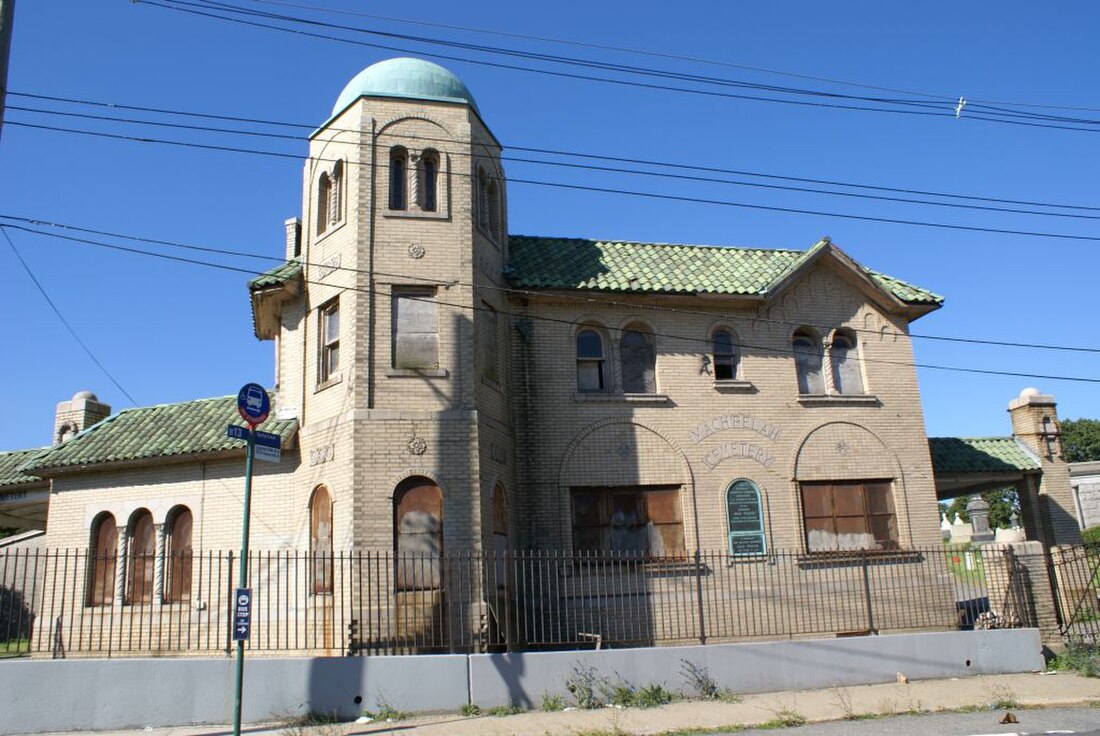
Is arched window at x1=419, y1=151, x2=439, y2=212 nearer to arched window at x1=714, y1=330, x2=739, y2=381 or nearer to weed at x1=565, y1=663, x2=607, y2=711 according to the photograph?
arched window at x1=714, y1=330, x2=739, y2=381

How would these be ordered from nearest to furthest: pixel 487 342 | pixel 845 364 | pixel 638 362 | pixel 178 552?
pixel 487 342
pixel 178 552
pixel 638 362
pixel 845 364

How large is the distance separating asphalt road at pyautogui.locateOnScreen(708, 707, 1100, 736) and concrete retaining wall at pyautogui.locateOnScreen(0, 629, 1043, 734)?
5.67ft

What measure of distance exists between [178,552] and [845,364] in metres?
14.1

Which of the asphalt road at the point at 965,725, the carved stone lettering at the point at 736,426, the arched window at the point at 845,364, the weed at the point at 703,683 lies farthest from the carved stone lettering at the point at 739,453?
the asphalt road at the point at 965,725

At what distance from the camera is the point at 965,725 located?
11.1 metres

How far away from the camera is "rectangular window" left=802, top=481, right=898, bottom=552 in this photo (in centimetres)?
1806

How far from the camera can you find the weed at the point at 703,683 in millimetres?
12680

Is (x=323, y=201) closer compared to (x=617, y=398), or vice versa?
(x=323, y=201)

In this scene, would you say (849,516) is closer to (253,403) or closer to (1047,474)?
(1047,474)

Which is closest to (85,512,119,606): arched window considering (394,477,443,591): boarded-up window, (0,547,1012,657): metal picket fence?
(0,547,1012,657): metal picket fence

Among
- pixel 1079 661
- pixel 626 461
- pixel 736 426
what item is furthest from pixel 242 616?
pixel 1079 661

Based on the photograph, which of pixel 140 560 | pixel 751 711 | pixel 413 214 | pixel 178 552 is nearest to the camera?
pixel 751 711

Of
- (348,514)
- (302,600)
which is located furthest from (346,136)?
(302,600)

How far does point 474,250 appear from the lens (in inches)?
648
